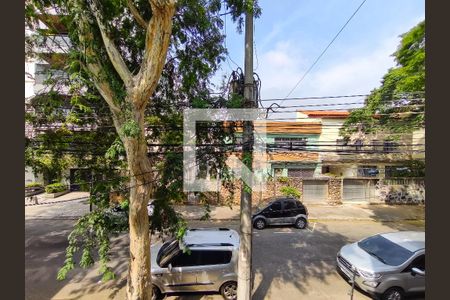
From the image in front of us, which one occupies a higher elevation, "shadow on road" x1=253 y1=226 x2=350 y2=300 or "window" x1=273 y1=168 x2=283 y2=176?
"window" x1=273 y1=168 x2=283 y2=176

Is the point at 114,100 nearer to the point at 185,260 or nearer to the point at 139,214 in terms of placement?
the point at 139,214

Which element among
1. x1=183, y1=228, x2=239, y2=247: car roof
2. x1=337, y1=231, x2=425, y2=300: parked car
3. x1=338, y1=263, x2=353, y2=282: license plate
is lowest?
x1=338, y1=263, x2=353, y2=282: license plate

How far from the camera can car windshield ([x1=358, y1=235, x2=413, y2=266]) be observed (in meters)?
6.27

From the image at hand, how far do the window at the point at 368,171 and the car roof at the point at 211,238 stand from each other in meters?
12.5

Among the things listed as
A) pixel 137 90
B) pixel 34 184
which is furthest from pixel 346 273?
pixel 34 184

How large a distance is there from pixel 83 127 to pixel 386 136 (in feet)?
49.2

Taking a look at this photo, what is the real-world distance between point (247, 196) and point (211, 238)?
99.5 inches

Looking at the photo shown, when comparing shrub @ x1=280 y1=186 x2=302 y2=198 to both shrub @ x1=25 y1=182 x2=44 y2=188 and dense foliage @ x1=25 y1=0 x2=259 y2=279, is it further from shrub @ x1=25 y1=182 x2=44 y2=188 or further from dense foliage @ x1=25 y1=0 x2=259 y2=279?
shrub @ x1=25 y1=182 x2=44 y2=188

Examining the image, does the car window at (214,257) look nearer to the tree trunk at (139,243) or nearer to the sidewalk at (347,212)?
the tree trunk at (139,243)

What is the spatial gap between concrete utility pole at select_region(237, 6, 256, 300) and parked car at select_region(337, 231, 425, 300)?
9.31 ft

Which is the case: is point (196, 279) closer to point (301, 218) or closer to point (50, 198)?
point (301, 218)

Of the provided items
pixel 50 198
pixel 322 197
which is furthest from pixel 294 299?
pixel 50 198

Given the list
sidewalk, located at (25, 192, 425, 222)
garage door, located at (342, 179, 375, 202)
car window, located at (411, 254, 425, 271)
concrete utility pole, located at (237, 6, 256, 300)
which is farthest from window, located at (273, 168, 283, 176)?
concrete utility pole, located at (237, 6, 256, 300)

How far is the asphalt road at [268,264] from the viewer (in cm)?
639
